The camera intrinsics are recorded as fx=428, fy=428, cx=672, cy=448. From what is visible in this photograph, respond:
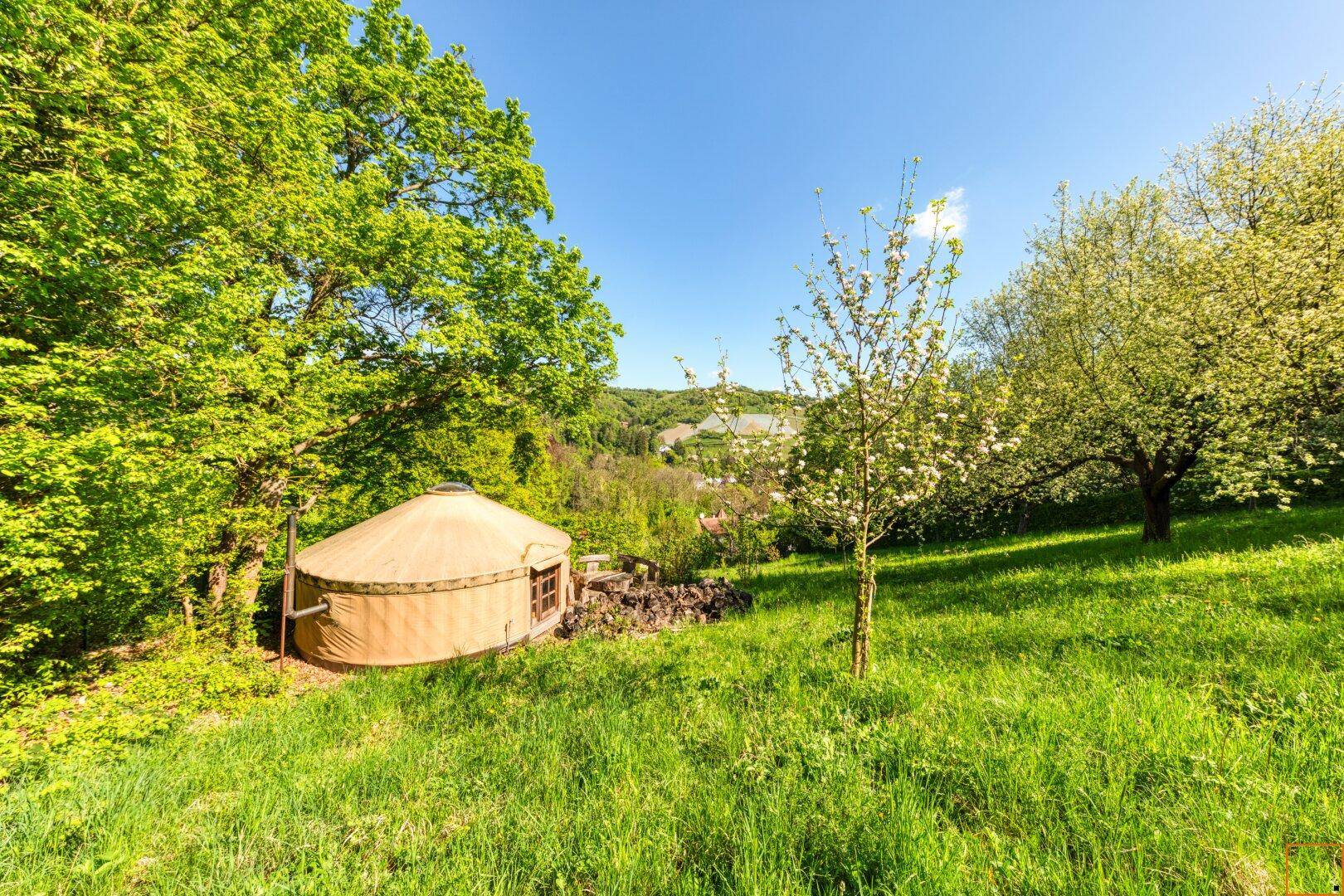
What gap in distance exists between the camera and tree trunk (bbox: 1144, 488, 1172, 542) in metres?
10.9

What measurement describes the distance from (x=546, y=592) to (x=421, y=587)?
12.5 feet

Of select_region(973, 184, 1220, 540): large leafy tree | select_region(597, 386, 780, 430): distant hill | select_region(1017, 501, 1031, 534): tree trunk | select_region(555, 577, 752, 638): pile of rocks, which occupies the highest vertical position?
select_region(597, 386, 780, 430): distant hill

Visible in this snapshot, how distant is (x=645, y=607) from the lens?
13625 millimetres

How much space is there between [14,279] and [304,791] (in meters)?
7.72

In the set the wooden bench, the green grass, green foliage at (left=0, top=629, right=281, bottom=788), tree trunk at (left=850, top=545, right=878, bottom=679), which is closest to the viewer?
the green grass

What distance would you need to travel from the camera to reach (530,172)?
13234 mm

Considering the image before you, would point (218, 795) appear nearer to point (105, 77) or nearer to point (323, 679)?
point (323, 679)

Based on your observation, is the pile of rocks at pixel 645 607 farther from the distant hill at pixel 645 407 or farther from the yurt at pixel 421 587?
the distant hill at pixel 645 407

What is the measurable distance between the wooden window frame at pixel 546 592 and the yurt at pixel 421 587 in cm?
5

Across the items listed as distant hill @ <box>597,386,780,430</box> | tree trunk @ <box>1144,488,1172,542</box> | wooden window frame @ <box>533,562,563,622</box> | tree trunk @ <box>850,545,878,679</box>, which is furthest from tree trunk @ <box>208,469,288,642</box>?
distant hill @ <box>597,386,780,430</box>

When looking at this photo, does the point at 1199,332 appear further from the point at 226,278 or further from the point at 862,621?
the point at 226,278

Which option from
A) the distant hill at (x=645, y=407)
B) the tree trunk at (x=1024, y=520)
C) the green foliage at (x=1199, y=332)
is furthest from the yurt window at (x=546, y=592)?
the distant hill at (x=645, y=407)

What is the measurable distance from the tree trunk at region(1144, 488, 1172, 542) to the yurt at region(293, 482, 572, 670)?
16.4 m

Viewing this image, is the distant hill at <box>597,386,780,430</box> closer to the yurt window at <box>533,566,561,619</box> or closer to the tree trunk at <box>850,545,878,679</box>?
the yurt window at <box>533,566,561,619</box>
